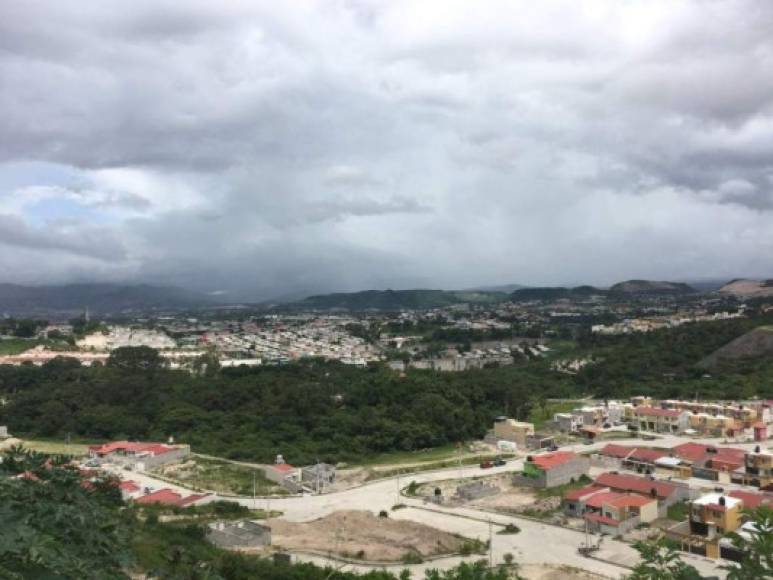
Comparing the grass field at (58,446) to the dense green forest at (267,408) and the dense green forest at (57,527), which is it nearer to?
the dense green forest at (267,408)

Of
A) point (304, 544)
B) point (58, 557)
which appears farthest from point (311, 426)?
point (58, 557)

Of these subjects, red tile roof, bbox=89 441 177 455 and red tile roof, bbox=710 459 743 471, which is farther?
red tile roof, bbox=89 441 177 455

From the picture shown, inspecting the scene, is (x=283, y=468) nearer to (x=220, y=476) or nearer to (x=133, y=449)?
(x=220, y=476)

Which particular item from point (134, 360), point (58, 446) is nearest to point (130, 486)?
point (58, 446)

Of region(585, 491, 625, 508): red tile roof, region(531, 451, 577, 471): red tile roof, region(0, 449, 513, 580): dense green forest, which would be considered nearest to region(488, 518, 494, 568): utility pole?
region(585, 491, 625, 508): red tile roof

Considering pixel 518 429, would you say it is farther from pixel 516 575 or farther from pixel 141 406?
pixel 141 406

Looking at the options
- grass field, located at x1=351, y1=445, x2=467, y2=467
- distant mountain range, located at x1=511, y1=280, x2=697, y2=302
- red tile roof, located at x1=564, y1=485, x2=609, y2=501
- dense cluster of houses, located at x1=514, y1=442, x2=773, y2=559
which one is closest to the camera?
dense cluster of houses, located at x1=514, y1=442, x2=773, y2=559

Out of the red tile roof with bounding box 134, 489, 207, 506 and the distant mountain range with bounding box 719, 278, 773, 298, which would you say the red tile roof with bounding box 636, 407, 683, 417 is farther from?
the distant mountain range with bounding box 719, 278, 773, 298

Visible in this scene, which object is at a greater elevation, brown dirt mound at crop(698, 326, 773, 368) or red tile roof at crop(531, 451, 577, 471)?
brown dirt mound at crop(698, 326, 773, 368)

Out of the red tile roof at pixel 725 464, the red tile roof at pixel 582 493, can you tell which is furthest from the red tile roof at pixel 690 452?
the red tile roof at pixel 582 493
